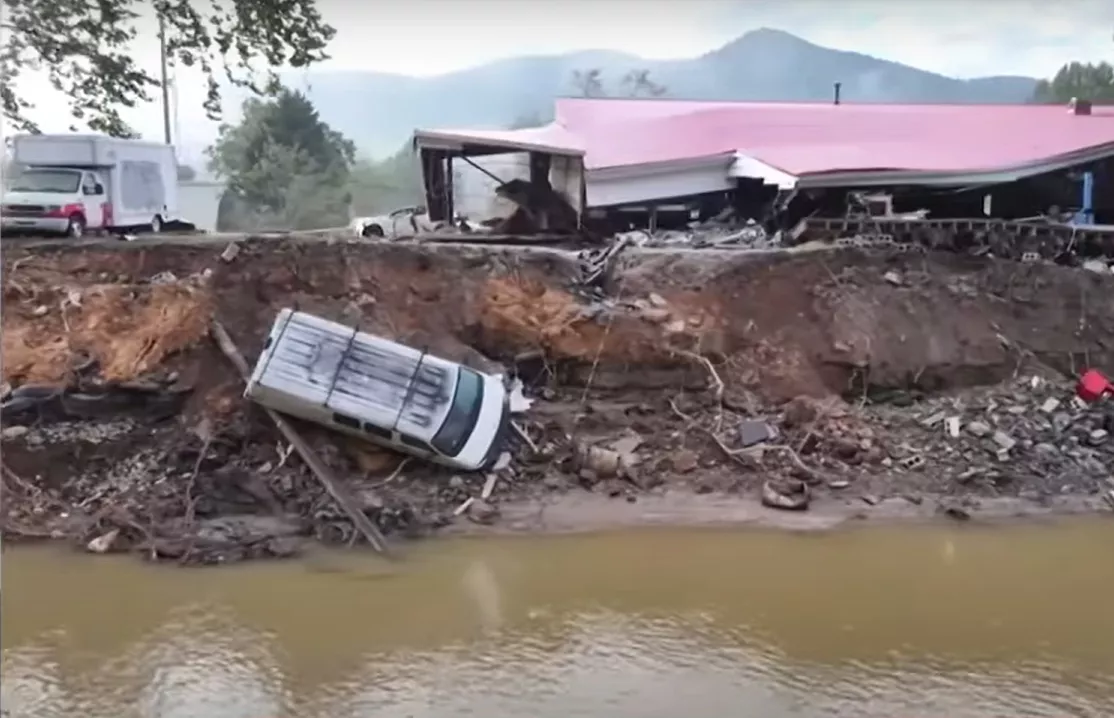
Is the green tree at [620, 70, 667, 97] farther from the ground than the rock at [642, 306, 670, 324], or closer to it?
farther from the ground

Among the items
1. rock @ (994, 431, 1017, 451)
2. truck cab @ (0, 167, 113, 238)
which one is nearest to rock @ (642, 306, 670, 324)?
rock @ (994, 431, 1017, 451)

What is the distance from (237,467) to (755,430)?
16.8 ft

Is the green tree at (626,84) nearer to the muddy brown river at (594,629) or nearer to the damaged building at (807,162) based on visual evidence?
the damaged building at (807,162)

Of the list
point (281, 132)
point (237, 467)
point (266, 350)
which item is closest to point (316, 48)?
point (266, 350)

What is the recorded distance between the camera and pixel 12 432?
1074 centimetres

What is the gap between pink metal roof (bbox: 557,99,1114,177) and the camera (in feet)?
46.4

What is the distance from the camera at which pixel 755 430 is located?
11719mm

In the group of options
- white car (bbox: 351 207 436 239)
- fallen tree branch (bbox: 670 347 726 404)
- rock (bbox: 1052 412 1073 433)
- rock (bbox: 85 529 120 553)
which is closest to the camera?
rock (bbox: 85 529 120 553)

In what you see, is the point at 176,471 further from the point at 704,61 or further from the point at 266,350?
the point at 704,61

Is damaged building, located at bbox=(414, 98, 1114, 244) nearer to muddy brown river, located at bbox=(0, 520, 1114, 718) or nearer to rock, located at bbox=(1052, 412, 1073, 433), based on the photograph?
rock, located at bbox=(1052, 412, 1073, 433)

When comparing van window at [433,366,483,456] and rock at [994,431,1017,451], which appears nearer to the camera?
van window at [433,366,483,456]

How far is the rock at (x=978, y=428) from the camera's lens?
39.2 feet

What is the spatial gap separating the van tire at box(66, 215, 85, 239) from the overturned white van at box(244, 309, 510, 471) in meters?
4.22

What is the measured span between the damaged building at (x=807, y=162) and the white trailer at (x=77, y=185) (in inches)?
152
